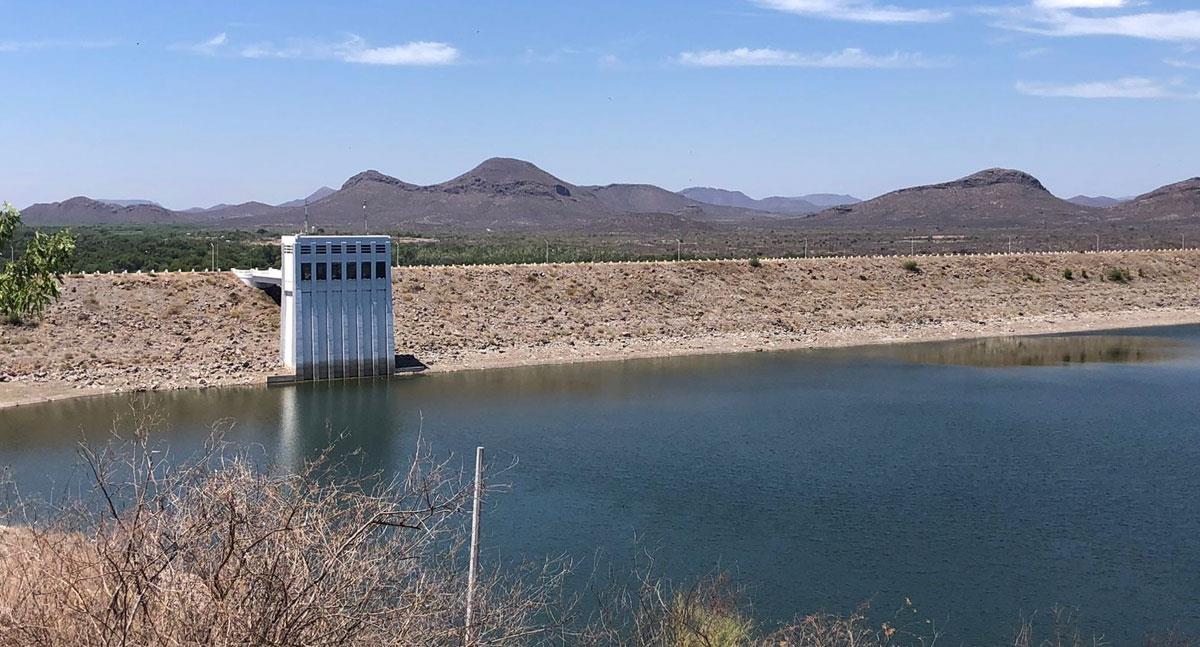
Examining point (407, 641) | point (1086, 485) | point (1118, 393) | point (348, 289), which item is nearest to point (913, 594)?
point (1086, 485)

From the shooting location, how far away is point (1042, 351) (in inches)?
2035

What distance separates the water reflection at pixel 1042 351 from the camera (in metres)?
48.5

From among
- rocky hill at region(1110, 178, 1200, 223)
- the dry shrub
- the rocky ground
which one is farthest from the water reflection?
rocky hill at region(1110, 178, 1200, 223)

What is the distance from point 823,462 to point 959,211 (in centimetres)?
15936

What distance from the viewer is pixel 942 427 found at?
3334cm

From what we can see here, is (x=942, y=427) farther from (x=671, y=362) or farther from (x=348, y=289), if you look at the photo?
(x=348, y=289)

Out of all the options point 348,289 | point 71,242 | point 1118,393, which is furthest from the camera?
point 348,289

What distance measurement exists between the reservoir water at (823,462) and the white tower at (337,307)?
4.72 ft

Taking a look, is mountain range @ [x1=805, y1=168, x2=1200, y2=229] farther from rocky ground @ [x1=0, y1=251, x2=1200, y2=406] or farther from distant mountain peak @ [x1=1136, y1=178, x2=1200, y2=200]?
rocky ground @ [x1=0, y1=251, x2=1200, y2=406]

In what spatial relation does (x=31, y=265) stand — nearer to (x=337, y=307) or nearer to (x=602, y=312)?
(x=337, y=307)

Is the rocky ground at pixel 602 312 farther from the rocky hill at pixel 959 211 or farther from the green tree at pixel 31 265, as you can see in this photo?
the rocky hill at pixel 959 211

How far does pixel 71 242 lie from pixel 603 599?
9.27 m

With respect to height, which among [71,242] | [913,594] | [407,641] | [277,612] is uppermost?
[71,242]

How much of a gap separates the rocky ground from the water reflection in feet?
8.26
